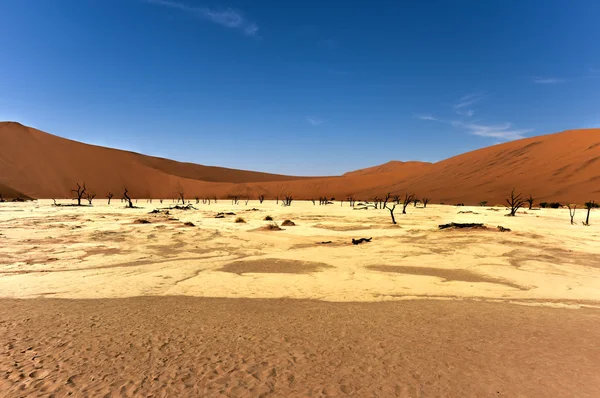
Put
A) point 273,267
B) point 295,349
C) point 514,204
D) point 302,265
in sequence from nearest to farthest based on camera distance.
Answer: point 295,349 < point 273,267 < point 302,265 < point 514,204

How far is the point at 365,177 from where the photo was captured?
104562 millimetres

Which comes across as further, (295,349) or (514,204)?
(514,204)

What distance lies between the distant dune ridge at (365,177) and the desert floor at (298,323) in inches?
1832

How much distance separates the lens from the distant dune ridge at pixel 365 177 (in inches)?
2092

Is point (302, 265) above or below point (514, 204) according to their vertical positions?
below

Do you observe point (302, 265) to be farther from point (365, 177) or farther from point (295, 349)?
point (365, 177)

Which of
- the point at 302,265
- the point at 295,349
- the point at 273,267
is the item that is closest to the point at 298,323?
the point at 295,349

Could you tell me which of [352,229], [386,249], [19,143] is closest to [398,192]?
[352,229]

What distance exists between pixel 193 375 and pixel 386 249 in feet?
34.4

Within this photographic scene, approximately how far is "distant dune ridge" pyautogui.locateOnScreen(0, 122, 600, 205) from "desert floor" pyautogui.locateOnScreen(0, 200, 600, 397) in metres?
46.5

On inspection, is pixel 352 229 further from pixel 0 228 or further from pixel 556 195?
pixel 556 195

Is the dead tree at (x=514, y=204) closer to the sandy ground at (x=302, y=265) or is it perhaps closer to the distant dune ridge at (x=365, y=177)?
the distant dune ridge at (x=365, y=177)

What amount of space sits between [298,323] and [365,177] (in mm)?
101180

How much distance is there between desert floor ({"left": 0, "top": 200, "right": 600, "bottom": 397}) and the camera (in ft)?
12.9
